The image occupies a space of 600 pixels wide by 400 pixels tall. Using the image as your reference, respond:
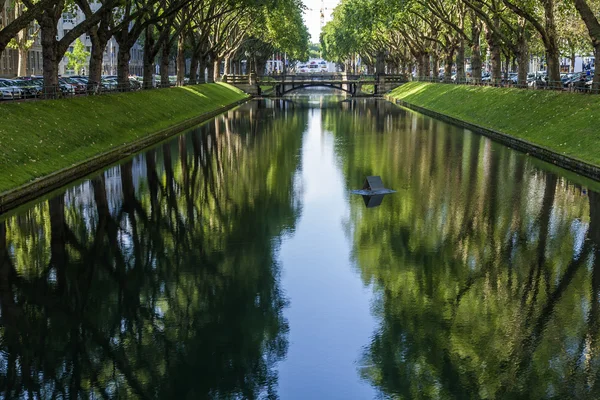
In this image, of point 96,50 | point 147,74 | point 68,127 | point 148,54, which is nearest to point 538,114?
point 68,127

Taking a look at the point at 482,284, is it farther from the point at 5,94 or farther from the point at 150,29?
the point at 150,29

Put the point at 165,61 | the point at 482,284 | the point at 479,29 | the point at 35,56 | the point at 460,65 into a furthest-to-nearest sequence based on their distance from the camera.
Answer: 1. the point at 35,56
2. the point at 460,65
3. the point at 165,61
4. the point at 479,29
5. the point at 482,284

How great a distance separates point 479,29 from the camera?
6322 centimetres

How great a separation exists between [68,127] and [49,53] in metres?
6.86

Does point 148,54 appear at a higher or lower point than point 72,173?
higher

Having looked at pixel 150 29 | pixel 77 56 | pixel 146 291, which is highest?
pixel 77 56

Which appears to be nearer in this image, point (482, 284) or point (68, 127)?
point (482, 284)

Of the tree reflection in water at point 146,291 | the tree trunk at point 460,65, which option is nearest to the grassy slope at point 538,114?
the tree trunk at point 460,65

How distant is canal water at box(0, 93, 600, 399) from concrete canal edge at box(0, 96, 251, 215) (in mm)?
654

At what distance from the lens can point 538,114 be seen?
136 ft

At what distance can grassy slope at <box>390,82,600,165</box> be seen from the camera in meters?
32.3

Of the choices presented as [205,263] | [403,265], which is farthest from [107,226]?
[403,265]

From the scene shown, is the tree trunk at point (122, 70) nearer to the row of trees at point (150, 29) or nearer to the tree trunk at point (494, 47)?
the row of trees at point (150, 29)

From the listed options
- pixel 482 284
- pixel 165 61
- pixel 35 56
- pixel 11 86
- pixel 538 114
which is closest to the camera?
pixel 482 284
